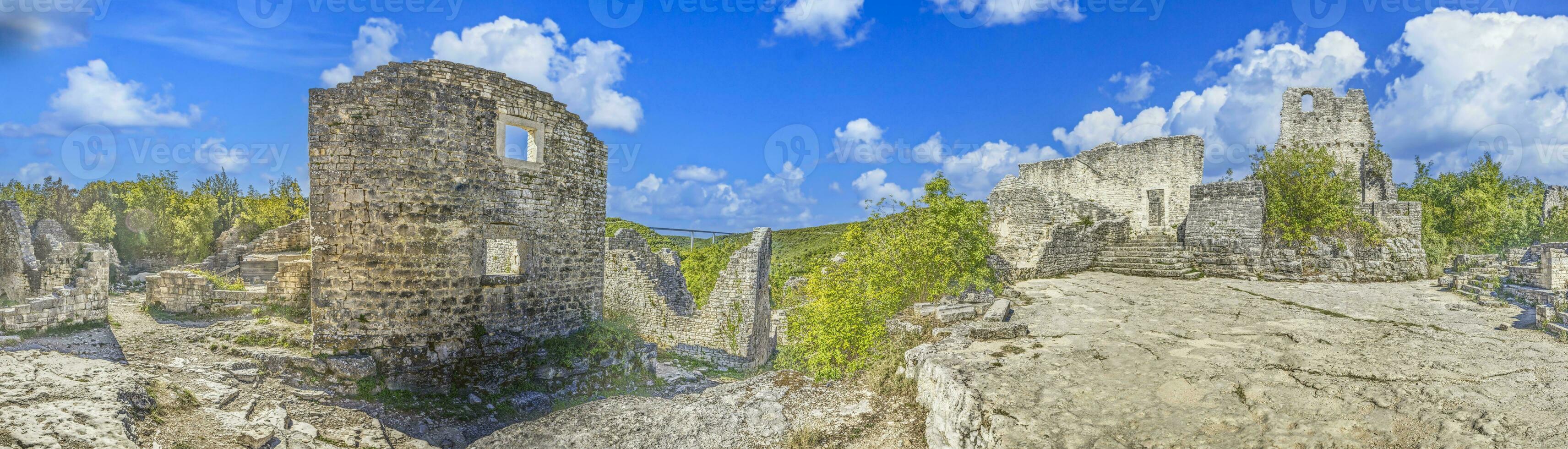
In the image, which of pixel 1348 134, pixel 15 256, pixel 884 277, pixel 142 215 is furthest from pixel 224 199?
pixel 1348 134

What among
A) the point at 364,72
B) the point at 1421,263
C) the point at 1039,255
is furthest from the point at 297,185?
the point at 1421,263

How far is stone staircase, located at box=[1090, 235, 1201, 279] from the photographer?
1445 centimetres

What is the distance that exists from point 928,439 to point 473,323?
6.77 meters

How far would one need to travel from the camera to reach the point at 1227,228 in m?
14.8

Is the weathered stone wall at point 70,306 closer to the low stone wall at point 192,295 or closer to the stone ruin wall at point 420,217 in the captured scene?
the low stone wall at point 192,295

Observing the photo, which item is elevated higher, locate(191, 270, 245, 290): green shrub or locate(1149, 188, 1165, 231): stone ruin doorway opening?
locate(1149, 188, 1165, 231): stone ruin doorway opening

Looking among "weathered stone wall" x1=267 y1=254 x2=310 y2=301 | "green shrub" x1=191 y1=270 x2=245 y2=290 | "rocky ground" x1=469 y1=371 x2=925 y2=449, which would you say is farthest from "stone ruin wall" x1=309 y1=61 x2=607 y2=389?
"green shrub" x1=191 y1=270 x2=245 y2=290

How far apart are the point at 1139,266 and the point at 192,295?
19.0 metres

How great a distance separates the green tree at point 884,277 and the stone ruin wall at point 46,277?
10683mm

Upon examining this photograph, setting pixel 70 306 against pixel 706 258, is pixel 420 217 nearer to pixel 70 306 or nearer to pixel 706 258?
pixel 70 306

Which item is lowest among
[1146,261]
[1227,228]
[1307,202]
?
[1146,261]

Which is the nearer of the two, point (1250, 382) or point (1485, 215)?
point (1250, 382)

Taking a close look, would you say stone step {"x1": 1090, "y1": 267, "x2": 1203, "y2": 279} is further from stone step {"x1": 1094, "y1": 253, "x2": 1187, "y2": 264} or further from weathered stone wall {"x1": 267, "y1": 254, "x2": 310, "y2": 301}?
weathered stone wall {"x1": 267, "y1": 254, "x2": 310, "y2": 301}

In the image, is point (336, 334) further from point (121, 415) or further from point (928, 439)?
point (928, 439)
